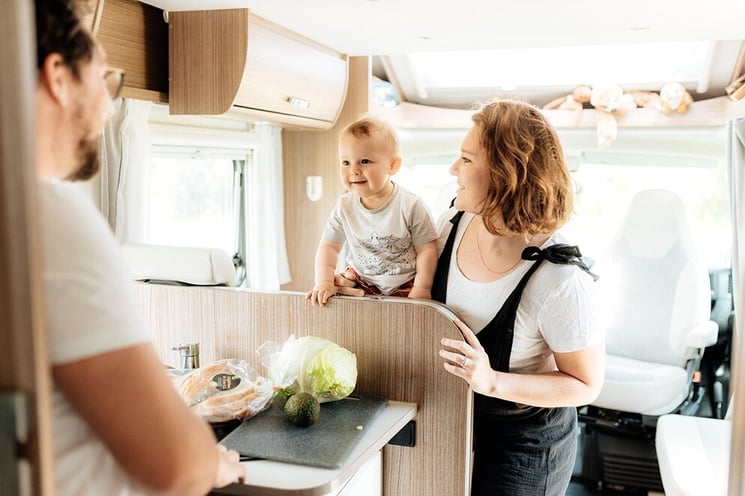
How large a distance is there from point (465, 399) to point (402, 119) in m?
2.61

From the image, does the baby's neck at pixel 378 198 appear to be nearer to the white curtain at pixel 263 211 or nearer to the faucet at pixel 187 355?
the faucet at pixel 187 355

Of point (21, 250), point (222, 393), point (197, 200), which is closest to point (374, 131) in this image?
point (222, 393)

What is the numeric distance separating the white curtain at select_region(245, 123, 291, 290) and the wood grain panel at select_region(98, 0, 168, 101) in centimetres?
81

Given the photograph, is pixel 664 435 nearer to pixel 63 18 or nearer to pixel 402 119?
pixel 402 119

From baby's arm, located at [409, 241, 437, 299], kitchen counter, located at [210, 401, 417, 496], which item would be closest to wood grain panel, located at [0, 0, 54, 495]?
kitchen counter, located at [210, 401, 417, 496]

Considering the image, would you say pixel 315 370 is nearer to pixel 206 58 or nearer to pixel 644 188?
pixel 206 58

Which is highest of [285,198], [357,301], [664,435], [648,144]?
[648,144]

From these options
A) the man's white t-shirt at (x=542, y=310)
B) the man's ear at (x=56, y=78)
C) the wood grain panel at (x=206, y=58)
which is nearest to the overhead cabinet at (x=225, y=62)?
the wood grain panel at (x=206, y=58)

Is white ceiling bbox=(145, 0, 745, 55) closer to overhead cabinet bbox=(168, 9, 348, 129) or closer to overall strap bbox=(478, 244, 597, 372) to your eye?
overhead cabinet bbox=(168, 9, 348, 129)

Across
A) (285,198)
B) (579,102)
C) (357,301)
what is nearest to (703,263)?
(579,102)

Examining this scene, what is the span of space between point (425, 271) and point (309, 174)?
1.59 meters

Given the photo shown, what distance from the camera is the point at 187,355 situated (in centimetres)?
172

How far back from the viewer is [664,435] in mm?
2617

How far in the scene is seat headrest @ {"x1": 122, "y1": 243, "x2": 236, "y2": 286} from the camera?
180 cm
